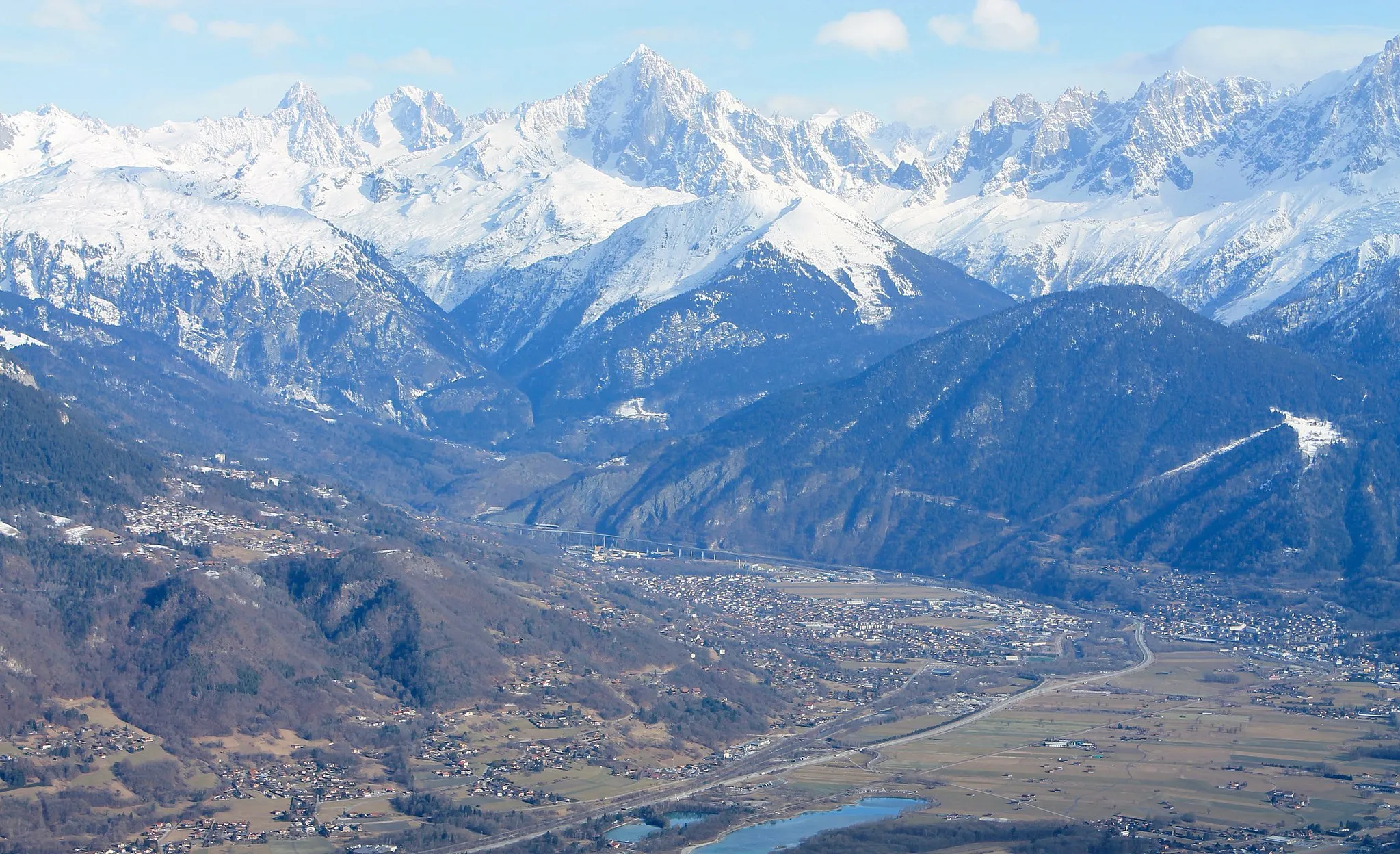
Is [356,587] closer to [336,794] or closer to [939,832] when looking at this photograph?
[336,794]

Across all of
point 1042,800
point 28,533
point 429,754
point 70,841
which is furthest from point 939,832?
point 28,533

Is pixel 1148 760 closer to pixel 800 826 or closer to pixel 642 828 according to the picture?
pixel 800 826

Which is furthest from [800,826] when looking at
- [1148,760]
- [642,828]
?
[1148,760]

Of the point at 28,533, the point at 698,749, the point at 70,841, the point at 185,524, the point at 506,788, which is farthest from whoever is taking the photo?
the point at 185,524

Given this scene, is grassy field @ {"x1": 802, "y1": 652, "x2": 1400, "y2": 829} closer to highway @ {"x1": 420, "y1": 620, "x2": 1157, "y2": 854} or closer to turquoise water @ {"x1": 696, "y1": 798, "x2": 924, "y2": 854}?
highway @ {"x1": 420, "y1": 620, "x2": 1157, "y2": 854}

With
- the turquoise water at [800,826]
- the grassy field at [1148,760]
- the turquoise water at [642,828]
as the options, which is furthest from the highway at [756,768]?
the turquoise water at [800,826]

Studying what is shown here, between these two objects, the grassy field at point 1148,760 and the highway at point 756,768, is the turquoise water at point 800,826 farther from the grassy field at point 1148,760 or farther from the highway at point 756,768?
the highway at point 756,768
